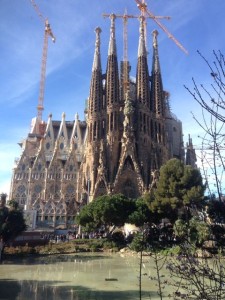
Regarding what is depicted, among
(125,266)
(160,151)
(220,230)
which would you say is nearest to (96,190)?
(160,151)

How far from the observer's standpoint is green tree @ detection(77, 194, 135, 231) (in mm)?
30875

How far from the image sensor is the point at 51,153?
6322 cm

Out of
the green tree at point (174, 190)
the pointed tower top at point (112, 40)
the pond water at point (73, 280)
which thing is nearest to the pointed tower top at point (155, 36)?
the pointed tower top at point (112, 40)

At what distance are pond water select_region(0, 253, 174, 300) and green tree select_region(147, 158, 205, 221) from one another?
9.77m

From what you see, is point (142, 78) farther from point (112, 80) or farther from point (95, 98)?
point (95, 98)

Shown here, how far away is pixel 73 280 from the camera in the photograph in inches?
624

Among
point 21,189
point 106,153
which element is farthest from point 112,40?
point 21,189

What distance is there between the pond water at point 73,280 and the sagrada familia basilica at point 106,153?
26.6 metres

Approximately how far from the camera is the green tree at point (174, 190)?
103 ft

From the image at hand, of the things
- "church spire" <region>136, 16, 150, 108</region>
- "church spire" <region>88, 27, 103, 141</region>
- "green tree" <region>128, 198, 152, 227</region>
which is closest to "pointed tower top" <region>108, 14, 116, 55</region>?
"church spire" <region>88, 27, 103, 141</region>

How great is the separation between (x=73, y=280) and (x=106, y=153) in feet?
119

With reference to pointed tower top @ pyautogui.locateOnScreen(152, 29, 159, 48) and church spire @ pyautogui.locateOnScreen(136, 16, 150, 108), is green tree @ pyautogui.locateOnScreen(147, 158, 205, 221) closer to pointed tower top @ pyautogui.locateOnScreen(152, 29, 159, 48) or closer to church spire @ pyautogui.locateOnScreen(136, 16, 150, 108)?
church spire @ pyautogui.locateOnScreen(136, 16, 150, 108)

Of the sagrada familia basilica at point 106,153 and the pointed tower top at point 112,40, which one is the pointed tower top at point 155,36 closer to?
the sagrada familia basilica at point 106,153

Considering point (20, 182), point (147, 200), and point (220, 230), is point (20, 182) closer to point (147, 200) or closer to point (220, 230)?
point (147, 200)
